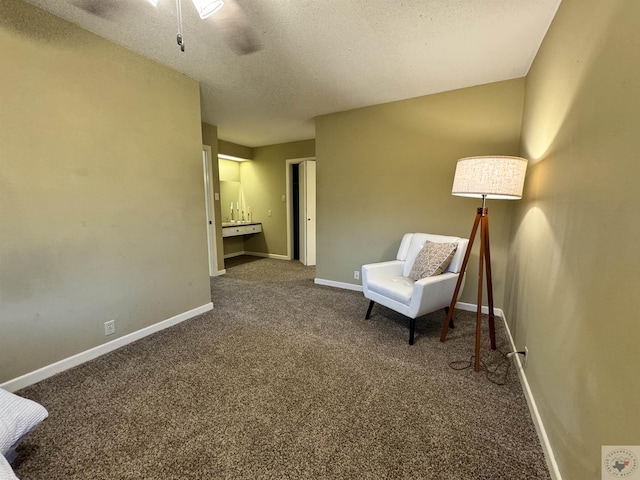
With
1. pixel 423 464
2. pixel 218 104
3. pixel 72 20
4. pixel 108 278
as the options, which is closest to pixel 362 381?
pixel 423 464

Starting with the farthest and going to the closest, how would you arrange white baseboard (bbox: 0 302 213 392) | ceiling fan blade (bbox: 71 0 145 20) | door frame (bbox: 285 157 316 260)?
1. door frame (bbox: 285 157 316 260)
2. white baseboard (bbox: 0 302 213 392)
3. ceiling fan blade (bbox: 71 0 145 20)

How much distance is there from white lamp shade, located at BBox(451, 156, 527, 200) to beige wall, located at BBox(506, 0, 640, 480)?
144mm

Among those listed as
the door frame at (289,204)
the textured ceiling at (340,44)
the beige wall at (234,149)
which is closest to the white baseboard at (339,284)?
the door frame at (289,204)

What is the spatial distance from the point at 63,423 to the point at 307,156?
187 inches

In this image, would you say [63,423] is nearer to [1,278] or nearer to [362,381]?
[1,278]

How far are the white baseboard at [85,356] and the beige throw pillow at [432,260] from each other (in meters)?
2.40

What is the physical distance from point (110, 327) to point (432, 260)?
2858mm

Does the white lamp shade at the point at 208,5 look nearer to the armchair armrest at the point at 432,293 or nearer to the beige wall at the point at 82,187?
the beige wall at the point at 82,187

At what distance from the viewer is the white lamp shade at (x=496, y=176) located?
1.85m

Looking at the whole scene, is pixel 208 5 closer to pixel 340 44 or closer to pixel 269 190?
pixel 340 44

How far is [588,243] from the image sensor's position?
3.55ft

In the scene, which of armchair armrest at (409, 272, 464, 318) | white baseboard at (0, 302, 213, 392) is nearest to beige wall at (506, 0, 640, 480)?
armchair armrest at (409, 272, 464, 318)

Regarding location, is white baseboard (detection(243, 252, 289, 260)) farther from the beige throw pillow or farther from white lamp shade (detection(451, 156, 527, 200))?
white lamp shade (detection(451, 156, 527, 200))

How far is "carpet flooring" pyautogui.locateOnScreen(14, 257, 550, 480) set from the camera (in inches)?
50.1
